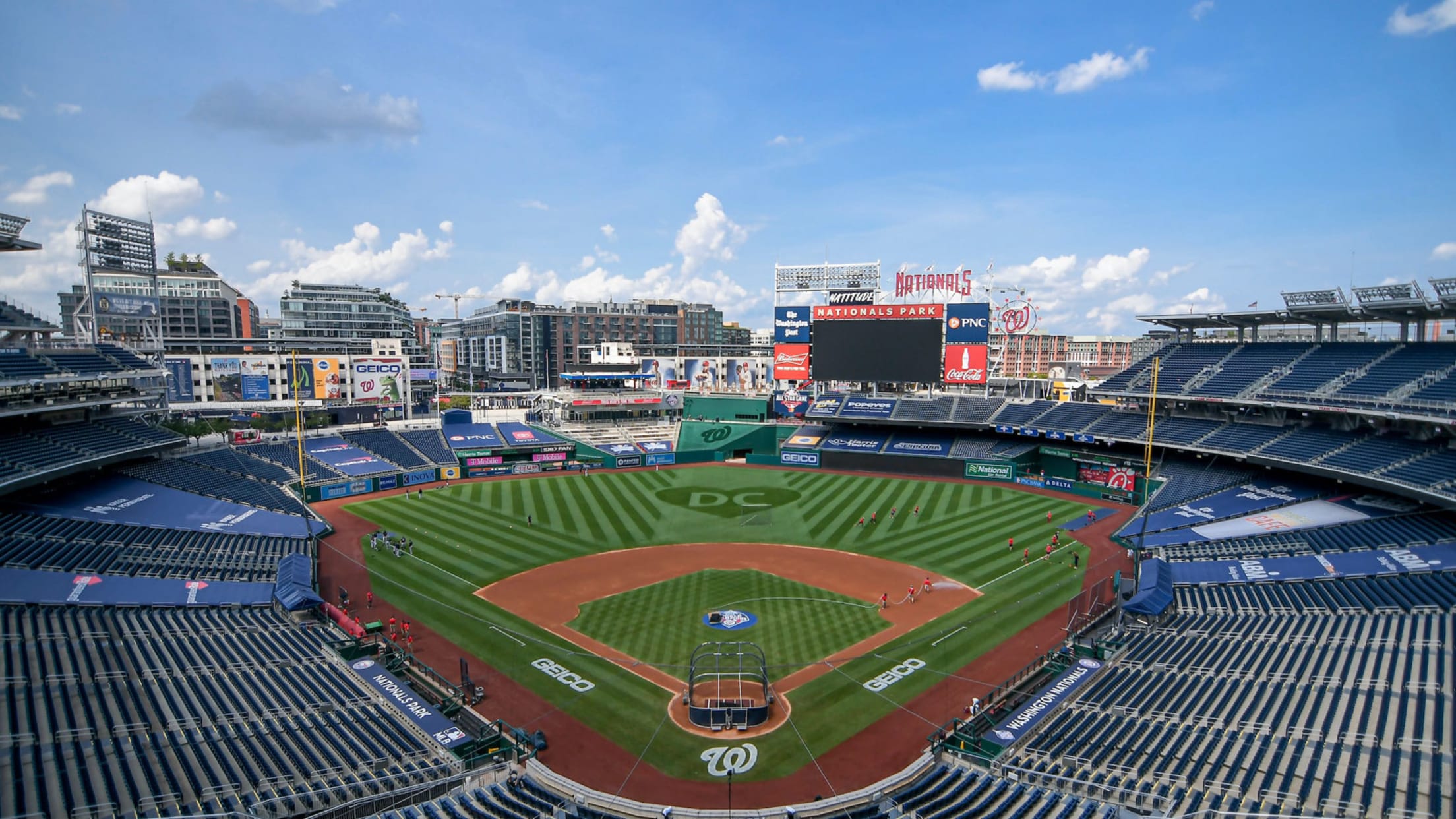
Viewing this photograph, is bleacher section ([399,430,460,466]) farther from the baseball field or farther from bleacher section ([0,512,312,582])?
bleacher section ([0,512,312,582])

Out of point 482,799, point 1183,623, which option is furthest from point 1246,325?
point 482,799

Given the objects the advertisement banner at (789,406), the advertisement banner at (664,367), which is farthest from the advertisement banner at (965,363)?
the advertisement banner at (664,367)

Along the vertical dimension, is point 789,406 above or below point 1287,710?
above

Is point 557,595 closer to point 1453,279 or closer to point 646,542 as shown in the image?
point 646,542

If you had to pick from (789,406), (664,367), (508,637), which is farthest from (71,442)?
(664,367)

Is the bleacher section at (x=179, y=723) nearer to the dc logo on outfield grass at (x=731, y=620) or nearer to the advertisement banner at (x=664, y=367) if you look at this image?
the dc logo on outfield grass at (x=731, y=620)

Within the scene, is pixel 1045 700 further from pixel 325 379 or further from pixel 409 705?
pixel 325 379
